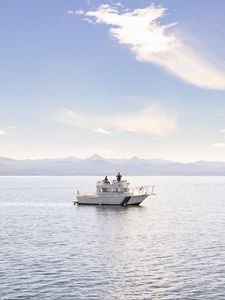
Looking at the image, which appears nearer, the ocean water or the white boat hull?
the ocean water

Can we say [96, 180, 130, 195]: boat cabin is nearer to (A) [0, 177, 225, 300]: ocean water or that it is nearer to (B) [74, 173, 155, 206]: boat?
(B) [74, 173, 155, 206]: boat

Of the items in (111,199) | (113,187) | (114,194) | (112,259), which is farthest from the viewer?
(111,199)

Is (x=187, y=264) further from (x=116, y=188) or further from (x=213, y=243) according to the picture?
(x=116, y=188)

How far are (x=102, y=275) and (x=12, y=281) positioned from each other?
1001 centimetres

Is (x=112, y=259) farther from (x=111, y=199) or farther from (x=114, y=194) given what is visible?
Result: (x=111, y=199)

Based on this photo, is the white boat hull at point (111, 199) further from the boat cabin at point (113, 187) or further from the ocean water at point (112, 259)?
the ocean water at point (112, 259)

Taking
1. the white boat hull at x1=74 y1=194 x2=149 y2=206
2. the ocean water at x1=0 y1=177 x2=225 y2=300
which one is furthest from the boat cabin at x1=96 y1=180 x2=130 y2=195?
the ocean water at x1=0 y1=177 x2=225 y2=300

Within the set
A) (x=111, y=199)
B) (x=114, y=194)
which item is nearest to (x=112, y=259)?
(x=114, y=194)

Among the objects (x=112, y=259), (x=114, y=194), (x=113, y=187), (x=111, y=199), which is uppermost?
(x=113, y=187)

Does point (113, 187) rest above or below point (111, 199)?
above

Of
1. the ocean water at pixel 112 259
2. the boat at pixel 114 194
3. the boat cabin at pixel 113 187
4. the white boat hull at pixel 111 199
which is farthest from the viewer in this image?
the white boat hull at pixel 111 199

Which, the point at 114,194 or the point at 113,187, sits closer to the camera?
the point at 113,187

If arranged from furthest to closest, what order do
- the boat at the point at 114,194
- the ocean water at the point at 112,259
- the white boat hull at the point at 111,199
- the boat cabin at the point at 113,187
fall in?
the white boat hull at the point at 111,199 → the boat at the point at 114,194 → the boat cabin at the point at 113,187 → the ocean water at the point at 112,259

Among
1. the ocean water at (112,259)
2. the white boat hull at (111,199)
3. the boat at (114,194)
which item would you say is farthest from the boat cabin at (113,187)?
the ocean water at (112,259)
